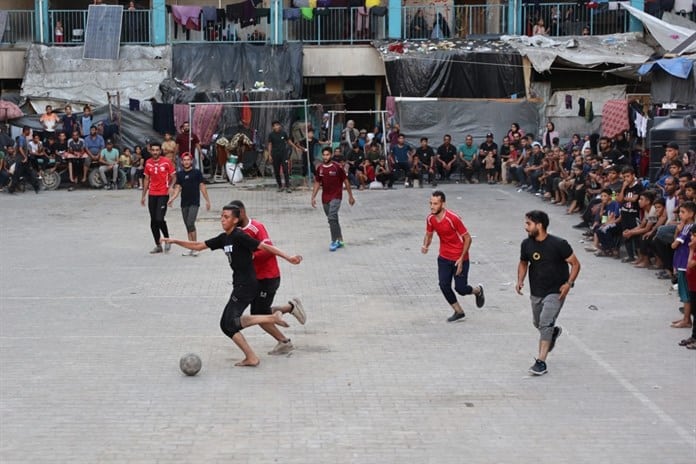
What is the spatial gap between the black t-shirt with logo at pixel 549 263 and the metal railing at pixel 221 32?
23133mm

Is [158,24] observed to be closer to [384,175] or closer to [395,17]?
[395,17]

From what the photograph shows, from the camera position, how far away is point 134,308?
45.8ft

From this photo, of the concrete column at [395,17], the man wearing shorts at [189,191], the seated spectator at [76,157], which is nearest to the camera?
the man wearing shorts at [189,191]

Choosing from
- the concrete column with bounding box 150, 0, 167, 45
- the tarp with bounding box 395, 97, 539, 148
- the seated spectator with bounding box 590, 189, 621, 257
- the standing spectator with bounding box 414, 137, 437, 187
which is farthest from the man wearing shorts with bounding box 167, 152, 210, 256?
the concrete column with bounding box 150, 0, 167, 45

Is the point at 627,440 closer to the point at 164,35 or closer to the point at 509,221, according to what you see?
the point at 509,221

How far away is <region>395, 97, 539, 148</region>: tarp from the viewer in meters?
30.3

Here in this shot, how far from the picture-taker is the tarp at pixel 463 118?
30312 millimetres

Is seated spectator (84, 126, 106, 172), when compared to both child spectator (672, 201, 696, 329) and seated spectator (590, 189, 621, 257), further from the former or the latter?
child spectator (672, 201, 696, 329)

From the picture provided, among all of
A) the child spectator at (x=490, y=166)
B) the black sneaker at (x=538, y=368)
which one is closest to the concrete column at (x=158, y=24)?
the child spectator at (x=490, y=166)

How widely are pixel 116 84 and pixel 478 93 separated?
410 inches

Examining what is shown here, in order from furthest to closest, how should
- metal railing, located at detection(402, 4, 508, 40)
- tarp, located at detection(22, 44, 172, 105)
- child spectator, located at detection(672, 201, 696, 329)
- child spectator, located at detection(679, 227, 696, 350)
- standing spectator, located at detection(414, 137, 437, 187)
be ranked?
1. metal railing, located at detection(402, 4, 508, 40)
2. tarp, located at detection(22, 44, 172, 105)
3. standing spectator, located at detection(414, 137, 437, 187)
4. child spectator, located at detection(672, 201, 696, 329)
5. child spectator, located at detection(679, 227, 696, 350)

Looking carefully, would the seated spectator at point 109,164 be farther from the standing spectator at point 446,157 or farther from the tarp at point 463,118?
the standing spectator at point 446,157

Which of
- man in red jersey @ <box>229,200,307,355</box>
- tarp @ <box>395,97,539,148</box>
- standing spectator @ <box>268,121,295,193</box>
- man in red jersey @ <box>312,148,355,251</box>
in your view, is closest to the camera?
man in red jersey @ <box>229,200,307,355</box>

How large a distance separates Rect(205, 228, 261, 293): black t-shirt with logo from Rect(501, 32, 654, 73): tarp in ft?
67.7
